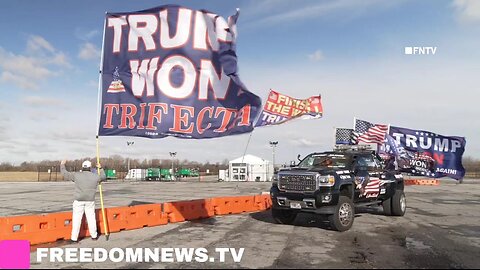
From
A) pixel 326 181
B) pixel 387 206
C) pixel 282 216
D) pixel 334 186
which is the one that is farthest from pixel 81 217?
pixel 387 206

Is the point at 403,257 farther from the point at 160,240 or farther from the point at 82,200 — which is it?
the point at 82,200

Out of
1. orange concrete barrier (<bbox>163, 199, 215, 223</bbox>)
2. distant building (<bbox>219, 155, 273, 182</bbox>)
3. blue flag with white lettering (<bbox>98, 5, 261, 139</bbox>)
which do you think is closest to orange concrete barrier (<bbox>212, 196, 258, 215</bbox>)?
orange concrete barrier (<bbox>163, 199, 215, 223</bbox>)

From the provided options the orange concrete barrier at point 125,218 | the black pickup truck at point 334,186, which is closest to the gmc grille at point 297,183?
the black pickup truck at point 334,186

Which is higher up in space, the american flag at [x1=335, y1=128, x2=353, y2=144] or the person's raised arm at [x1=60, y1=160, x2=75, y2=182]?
the american flag at [x1=335, y1=128, x2=353, y2=144]

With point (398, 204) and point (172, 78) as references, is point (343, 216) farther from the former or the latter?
point (172, 78)

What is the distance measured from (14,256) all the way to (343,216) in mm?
7714

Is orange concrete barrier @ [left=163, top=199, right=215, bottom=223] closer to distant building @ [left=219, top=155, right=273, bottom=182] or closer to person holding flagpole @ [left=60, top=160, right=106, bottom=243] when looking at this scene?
person holding flagpole @ [left=60, top=160, right=106, bottom=243]

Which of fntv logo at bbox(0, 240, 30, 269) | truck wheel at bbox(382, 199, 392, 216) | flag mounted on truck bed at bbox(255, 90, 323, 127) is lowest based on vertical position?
fntv logo at bbox(0, 240, 30, 269)

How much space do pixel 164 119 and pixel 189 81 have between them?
96cm

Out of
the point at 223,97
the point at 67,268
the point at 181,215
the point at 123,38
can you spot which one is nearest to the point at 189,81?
the point at 223,97

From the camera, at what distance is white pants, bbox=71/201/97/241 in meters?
9.41

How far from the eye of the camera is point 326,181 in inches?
441

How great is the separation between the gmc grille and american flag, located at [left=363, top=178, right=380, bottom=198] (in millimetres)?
2329

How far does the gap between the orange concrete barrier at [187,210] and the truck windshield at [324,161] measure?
346 centimetres
